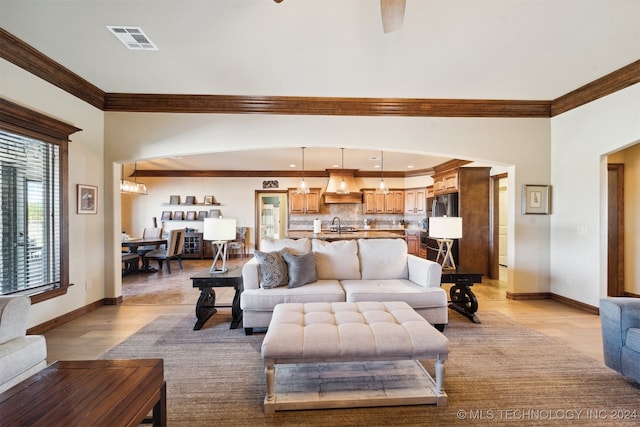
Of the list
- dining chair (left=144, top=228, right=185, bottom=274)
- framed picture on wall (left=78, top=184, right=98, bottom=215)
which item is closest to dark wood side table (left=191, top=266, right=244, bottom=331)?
framed picture on wall (left=78, top=184, right=98, bottom=215)

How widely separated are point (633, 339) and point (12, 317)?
4266 mm

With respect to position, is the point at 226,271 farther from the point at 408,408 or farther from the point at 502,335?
the point at 502,335

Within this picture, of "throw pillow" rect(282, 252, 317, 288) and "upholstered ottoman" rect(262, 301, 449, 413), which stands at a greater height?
"throw pillow" rect(282, 252, 317, 288)

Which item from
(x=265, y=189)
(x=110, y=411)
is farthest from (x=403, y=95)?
(x=265, y=189)

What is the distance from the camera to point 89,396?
125 cm

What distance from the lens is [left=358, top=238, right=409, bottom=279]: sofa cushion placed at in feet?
11.5

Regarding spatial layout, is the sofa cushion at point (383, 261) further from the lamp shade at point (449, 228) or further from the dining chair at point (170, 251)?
the dining chair at point (170, 251)

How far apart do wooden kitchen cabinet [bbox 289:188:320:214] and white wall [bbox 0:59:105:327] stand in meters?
4.94

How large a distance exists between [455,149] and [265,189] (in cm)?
581

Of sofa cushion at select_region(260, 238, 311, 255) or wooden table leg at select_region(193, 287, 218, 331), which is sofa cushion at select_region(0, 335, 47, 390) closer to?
wooden table leg at select_region(193, 287, 218, 331)

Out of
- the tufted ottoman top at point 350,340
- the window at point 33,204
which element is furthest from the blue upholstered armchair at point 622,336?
the window at point 33,204

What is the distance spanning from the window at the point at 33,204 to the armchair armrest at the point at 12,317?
3.63 ft

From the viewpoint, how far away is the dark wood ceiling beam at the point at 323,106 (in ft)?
12.7

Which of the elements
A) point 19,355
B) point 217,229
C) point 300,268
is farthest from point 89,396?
point 217,229
